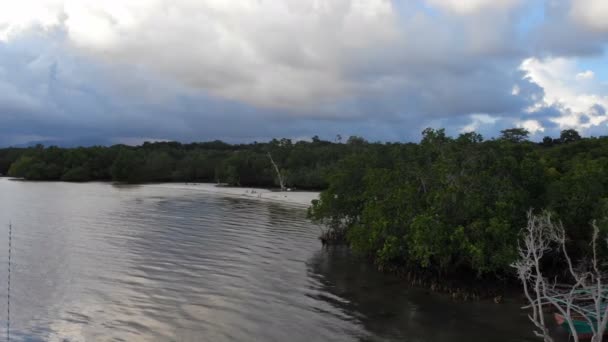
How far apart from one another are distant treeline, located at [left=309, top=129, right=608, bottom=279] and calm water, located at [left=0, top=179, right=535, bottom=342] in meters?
1.84

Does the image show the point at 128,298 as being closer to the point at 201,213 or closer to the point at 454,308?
the point at 454,308

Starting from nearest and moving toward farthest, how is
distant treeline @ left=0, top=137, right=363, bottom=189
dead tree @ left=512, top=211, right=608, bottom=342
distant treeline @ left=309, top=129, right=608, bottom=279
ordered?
1. dead tree @ left=512, top=211, right=608, bottom=342
2. distant treeline @ left=309, top=129, right=608, bottom=279
3. distant treeline @ left=0, top=137, right=363, bottom=189

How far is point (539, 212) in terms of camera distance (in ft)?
72.0

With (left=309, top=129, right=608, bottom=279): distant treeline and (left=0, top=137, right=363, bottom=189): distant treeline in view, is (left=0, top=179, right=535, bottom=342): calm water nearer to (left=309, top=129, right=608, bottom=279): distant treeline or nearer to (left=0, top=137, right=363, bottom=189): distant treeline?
(left=309, top=129, right=608, bottom=279): distant treeline

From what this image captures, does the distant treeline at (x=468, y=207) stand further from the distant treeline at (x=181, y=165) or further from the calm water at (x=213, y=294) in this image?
the distant treeline at (x=181, y=165)

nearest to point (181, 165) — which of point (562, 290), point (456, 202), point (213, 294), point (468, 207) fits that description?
point (213, 294)

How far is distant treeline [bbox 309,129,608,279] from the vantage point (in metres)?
19.6

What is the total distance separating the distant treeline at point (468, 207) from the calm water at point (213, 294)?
6.04ft

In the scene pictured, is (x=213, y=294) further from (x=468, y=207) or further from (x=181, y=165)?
(x=181, y=165)

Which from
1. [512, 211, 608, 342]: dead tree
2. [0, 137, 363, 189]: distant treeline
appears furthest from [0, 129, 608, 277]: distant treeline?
[0, 137, 363, 189]: distant treeline

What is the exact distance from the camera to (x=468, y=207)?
2070 centimetres

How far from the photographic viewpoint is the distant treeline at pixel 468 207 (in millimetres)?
19641

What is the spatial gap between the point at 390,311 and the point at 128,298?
9952 millimetres

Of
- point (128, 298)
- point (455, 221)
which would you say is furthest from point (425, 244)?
point (128, 298)
